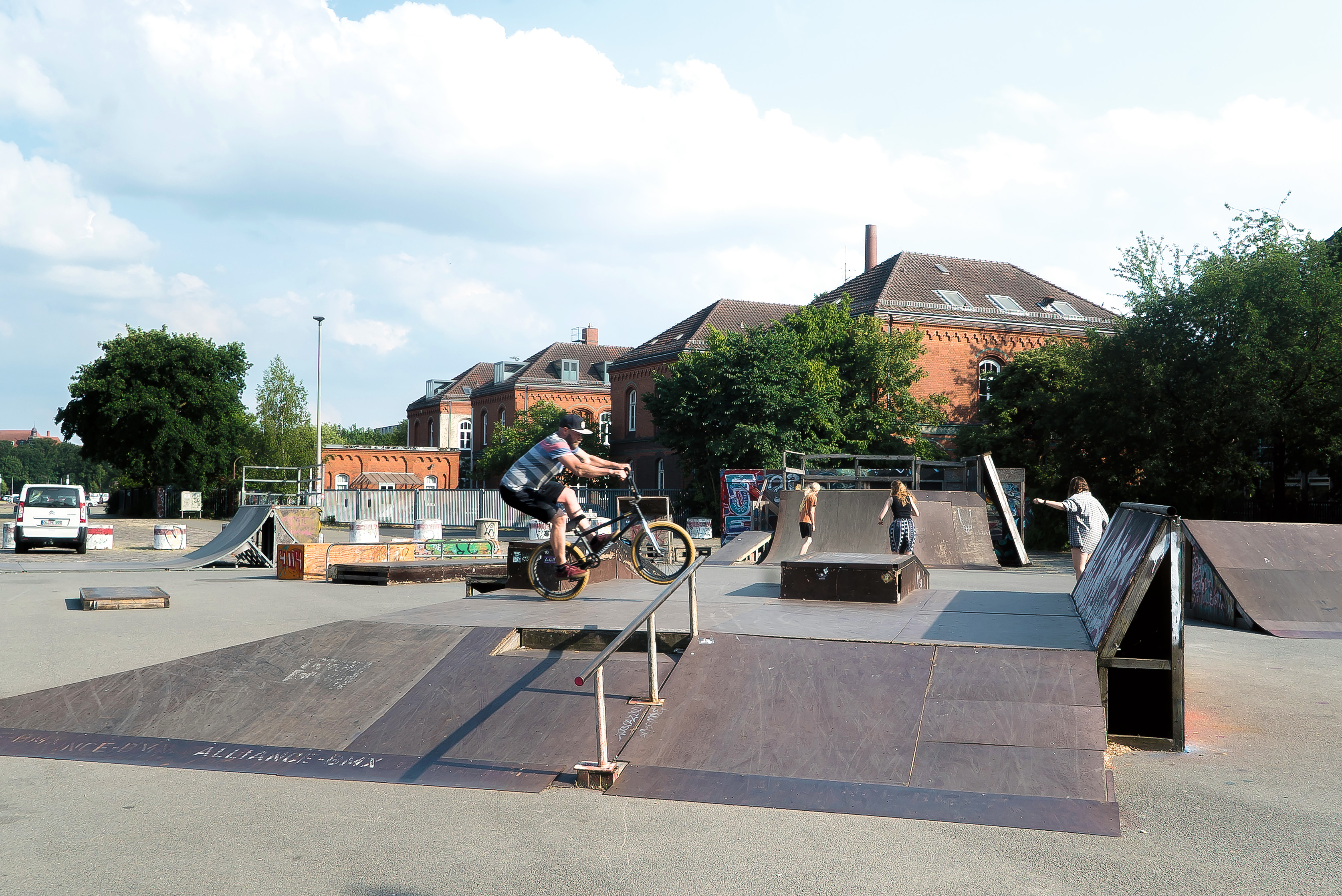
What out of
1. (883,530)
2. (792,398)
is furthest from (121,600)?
(792,398)

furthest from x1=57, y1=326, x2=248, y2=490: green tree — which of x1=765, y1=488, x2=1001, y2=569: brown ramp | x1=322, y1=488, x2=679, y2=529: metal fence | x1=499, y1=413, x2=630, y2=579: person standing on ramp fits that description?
x1=499, y1=413, x2=630, y2=579: person standing on ramp

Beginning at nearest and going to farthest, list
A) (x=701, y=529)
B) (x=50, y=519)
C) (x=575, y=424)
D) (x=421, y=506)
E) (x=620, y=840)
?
1. (x=620, y=840)
2. (x=575, y=424)
3. (x=50, y=519)
4. (x=701, y=529)
5. (x=421, y=506)

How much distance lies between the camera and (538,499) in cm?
780

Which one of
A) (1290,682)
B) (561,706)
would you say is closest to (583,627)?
(561,706)

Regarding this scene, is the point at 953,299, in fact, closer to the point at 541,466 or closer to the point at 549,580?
the point at 549,580

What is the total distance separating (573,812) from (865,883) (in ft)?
4.96

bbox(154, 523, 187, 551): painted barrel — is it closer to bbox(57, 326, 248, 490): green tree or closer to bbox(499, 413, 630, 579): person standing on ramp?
bbox(499, 413, 630, 579): person standing on ramp

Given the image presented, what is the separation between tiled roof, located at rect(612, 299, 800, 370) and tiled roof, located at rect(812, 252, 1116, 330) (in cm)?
512

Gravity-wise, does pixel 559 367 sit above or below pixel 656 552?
above

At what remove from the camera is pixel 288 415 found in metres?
61.3

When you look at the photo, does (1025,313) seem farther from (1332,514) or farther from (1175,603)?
(1175,603)

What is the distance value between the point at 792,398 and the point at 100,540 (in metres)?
24.4

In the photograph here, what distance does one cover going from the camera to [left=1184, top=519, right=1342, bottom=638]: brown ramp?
11102mm

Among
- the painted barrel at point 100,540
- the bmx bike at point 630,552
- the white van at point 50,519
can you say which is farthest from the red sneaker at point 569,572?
the painted barrel at point 100,540
